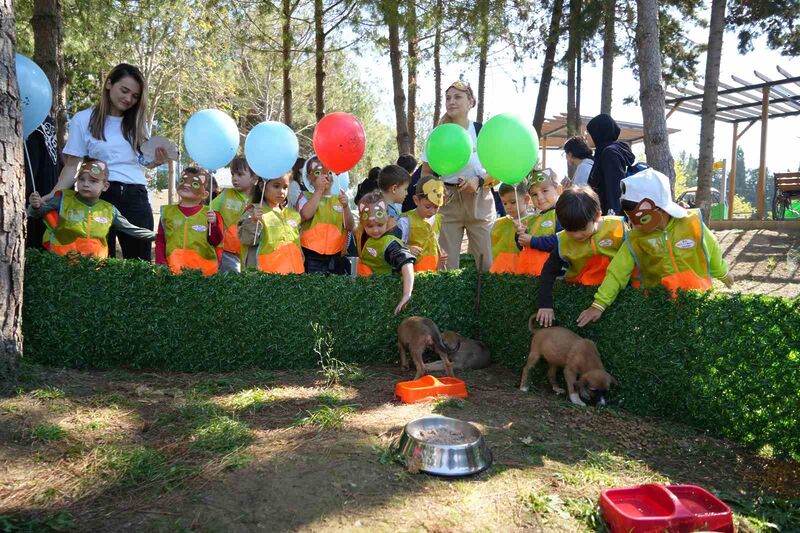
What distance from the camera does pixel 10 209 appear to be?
14.2 feet

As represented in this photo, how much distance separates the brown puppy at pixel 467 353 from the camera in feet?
18.0

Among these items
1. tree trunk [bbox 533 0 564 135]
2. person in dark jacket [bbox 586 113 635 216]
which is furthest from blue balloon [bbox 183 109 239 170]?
tree trunk [bbox 533 0 564 135]

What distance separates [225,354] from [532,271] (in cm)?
304

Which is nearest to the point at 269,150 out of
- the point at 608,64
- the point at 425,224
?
the point at 425,224

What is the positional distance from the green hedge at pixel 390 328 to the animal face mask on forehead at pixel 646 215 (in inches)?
21.3

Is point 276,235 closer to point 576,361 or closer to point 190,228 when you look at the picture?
point 190,228

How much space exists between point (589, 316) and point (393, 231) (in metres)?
2.12

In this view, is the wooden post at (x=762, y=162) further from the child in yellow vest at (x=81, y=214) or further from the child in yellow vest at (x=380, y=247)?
the child in yellow vest at (x=81, y=214)

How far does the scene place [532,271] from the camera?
19.0 feet

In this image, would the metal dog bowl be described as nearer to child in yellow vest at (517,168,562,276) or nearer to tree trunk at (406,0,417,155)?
child in yellow vest at (517,168,562,276)

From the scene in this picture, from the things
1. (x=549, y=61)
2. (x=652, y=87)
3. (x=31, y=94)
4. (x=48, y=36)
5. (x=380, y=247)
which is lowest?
(x=380, y=247)

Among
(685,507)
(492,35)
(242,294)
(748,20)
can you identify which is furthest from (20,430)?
(748,20)

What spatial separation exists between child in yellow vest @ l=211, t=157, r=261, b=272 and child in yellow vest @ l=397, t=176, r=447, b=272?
1.67 meters

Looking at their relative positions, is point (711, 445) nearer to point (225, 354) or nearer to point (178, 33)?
point (225, 354)
